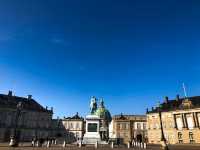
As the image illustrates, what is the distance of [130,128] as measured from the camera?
80500 millimetres

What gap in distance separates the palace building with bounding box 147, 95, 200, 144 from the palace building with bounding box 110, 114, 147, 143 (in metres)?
13.7

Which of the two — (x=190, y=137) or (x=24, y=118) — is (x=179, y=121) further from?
(x=24, y=118)

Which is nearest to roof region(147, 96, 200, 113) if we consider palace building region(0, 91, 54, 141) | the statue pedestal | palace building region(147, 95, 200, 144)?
palace building region(147, 95, 200, 144)

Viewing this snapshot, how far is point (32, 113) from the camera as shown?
70500mm

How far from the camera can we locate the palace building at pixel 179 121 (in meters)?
57.5

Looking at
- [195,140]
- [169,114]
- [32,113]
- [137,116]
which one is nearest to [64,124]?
[32,113]

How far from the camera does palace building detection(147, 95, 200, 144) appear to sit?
189 ft

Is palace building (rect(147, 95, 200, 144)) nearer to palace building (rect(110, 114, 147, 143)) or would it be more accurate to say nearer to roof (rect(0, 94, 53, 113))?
palace building (rect(110, 114, 147, 143))

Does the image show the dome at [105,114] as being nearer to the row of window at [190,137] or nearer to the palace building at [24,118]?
the palace building at [24,118]

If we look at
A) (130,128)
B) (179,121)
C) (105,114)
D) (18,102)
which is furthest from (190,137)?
(18,102)

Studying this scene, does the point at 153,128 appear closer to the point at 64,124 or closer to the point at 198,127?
the point at 198,127

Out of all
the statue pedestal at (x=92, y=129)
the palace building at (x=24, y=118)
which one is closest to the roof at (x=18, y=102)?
the palace building at (x=24, y=118)

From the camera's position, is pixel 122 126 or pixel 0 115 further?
pixel 122 126

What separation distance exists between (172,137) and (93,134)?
32103mm
